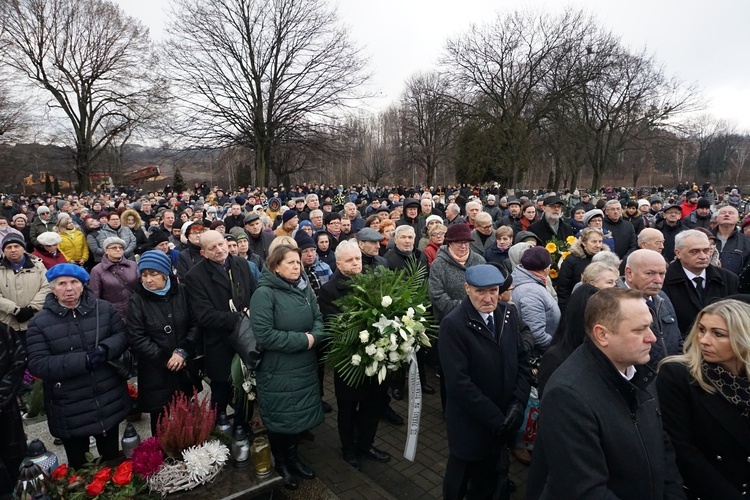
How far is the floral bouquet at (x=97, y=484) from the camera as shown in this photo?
2807 mm

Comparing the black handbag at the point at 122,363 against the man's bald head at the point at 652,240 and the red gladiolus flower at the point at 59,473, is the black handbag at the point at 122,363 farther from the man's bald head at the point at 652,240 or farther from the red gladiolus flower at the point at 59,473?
the man's bald head at the point at 652,240

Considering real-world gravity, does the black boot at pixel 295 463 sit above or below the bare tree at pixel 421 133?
below

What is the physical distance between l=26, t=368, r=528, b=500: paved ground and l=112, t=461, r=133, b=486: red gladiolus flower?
1.80ft

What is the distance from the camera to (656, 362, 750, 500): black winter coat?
2264mm

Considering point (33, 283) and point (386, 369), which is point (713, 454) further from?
point (33, 283)

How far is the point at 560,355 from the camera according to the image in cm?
255

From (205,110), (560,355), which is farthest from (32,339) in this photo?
(205,110)

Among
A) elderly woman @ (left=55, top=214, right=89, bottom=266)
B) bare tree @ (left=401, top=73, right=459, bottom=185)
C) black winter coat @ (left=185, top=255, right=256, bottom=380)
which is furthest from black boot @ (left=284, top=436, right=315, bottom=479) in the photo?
bare tree @ (left=401, top=73, right=459, bottom=185)

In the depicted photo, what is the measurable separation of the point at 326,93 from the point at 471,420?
23395 millimetres

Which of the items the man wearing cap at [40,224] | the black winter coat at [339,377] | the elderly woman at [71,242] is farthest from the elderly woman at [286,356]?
the man wearing cap at [40,224]

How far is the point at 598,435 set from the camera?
186cm

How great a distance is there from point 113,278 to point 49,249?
1738mm

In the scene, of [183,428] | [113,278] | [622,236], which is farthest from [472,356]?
[622,236]

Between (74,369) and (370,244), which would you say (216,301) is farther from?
(370,244)
